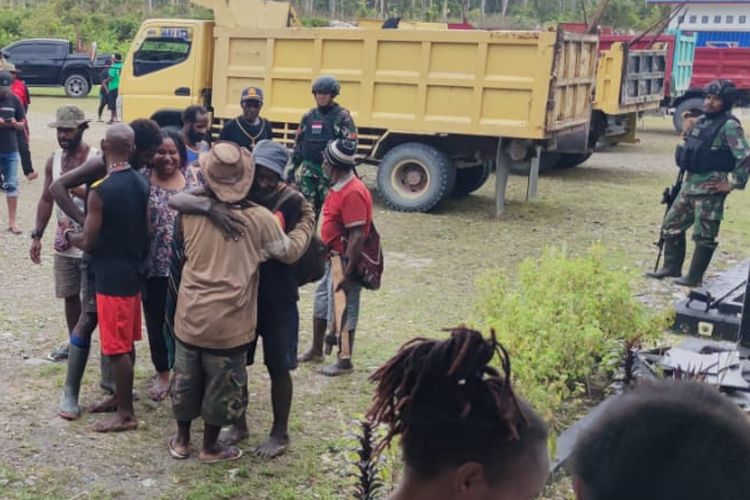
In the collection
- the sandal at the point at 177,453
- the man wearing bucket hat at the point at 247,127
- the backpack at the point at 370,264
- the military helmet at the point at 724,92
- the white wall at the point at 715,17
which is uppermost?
the white wall at the point at 715,17

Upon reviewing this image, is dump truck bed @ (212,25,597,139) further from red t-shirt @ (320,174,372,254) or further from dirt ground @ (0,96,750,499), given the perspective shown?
red t-shirt @ (320,174,372,254)

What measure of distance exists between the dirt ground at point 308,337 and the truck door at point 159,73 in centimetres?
165

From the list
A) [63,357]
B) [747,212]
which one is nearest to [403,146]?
[747,212]

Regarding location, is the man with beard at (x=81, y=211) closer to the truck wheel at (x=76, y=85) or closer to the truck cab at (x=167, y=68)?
the truck cab at (x=167, y=68)

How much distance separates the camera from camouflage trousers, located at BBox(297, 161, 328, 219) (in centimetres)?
780

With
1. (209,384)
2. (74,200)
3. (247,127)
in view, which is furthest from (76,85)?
(209,384)

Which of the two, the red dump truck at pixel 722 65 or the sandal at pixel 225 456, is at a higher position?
the red dump truck at pixel 722 65

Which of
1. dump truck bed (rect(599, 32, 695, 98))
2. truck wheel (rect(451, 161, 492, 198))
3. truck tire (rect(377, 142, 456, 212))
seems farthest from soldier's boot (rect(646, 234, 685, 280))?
dump truck bed (rect(599, 32, 695, 98))

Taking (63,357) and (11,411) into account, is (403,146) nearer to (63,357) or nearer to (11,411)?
(63,357)

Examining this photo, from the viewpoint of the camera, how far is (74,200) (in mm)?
4910

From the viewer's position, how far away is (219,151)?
13.3ft

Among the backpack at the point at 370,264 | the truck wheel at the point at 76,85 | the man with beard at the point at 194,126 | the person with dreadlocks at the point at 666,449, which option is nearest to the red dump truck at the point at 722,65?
the truck wheel at the point at 76,85

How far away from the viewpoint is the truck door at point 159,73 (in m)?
11.5

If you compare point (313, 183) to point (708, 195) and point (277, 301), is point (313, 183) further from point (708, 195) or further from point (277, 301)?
point (277, 301)
